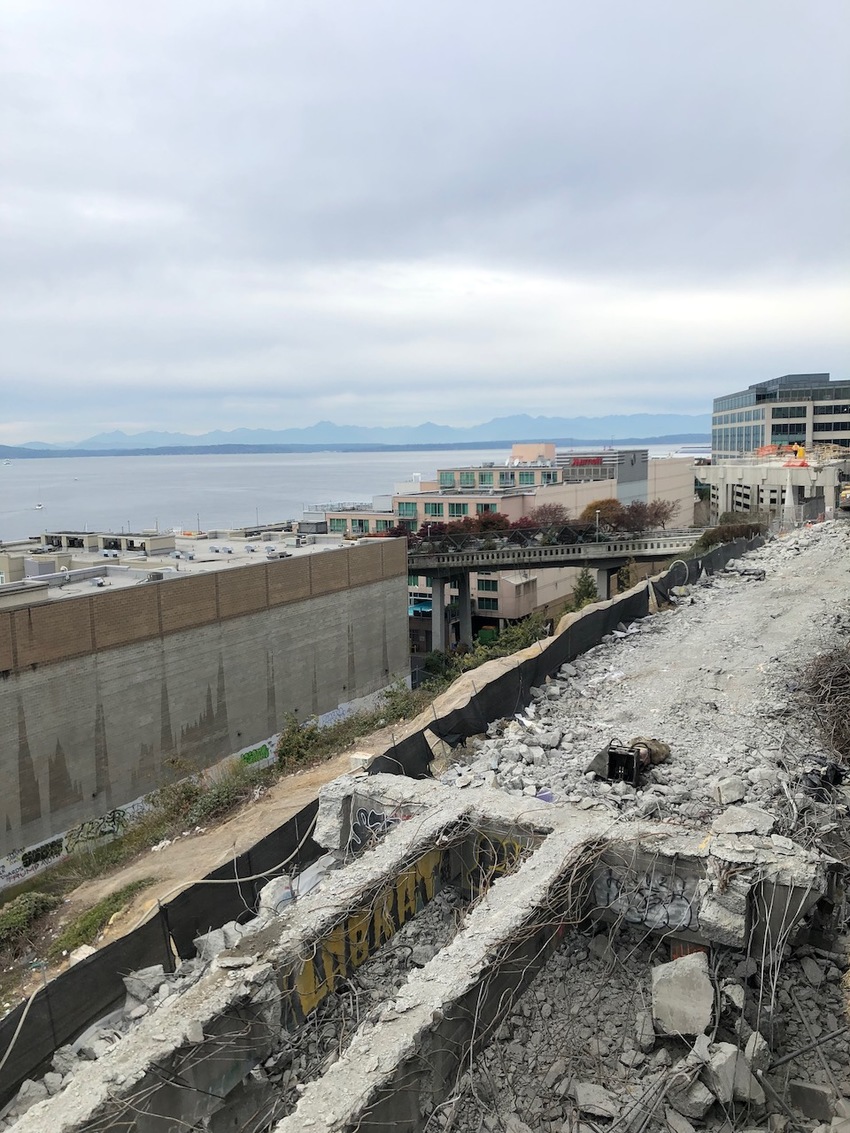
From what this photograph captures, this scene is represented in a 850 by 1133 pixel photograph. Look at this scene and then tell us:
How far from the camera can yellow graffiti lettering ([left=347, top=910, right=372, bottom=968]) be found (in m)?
7.40

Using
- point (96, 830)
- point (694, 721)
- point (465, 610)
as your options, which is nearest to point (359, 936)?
point (694, 721)

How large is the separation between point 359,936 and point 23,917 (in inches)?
356

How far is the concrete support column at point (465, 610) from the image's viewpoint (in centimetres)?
5772

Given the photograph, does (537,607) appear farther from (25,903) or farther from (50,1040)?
(50,1040)

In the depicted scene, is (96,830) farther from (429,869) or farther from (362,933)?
(362,933)

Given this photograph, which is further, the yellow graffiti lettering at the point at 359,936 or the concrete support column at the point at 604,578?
the concrete support column at the point at 604,578

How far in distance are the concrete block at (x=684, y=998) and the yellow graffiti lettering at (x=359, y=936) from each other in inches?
104

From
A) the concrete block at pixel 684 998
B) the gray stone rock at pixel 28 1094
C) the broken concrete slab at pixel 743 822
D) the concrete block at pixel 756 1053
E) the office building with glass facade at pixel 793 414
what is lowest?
the gray stone rock at pixel 28 1094

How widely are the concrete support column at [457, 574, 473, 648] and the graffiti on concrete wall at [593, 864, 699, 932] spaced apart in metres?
49.6

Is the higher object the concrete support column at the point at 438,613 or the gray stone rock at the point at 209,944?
the gray stone rock at the point at 209,944

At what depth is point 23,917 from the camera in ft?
44.6

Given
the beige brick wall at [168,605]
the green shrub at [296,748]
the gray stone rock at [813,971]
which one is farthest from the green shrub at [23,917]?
the beige brick wall at [168,605]

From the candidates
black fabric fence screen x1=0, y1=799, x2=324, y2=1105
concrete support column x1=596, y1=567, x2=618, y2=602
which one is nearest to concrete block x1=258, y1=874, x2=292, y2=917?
black fabric fence screen x1=0, y1=799, x2=324, y2=1105

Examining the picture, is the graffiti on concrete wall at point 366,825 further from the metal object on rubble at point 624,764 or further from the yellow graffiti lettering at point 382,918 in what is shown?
the metal object on rubble at point 624,764
